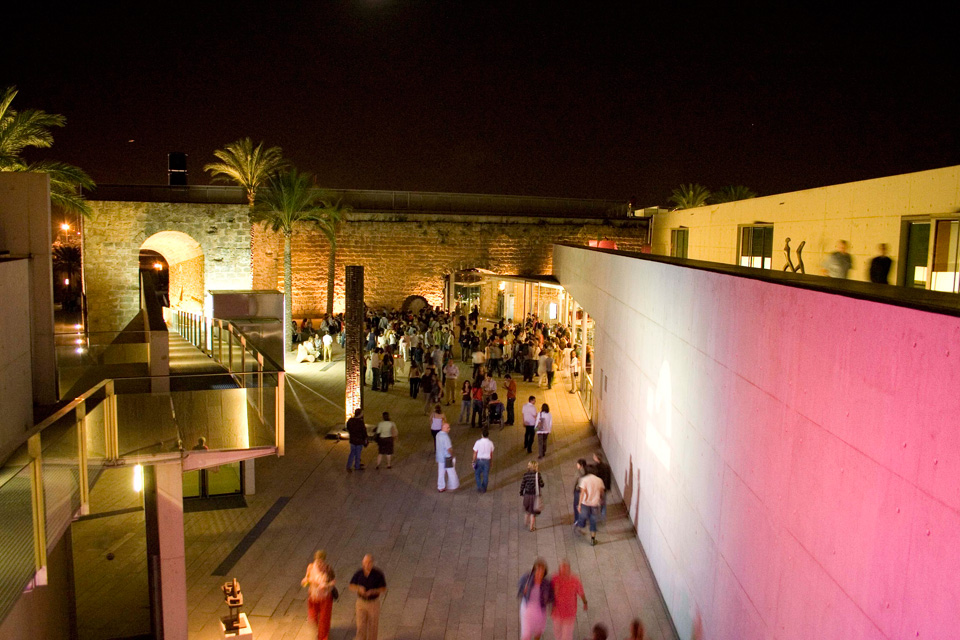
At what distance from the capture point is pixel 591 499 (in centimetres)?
959

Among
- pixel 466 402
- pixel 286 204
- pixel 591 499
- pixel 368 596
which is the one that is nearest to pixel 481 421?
pixel 466 402

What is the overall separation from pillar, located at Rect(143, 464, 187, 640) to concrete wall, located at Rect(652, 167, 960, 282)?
995 centimetres

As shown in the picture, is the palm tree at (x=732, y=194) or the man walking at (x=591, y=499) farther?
the palm tree at (x=732, y=194)

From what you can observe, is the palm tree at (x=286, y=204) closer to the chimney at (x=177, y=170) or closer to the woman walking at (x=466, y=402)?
the chimney at (x=177, y=170)

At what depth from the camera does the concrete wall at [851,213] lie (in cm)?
985

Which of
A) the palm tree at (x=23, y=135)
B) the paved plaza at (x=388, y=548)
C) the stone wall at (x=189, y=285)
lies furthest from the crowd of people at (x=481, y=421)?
the palm tree at (x=23, y=135)

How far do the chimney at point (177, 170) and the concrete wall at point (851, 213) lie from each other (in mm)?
22019

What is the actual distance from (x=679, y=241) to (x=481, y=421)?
9537 millimetres

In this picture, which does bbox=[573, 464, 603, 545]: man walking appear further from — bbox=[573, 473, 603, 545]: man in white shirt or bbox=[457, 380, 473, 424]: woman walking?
bbox=[457, 380, 473, 424]: woman walking

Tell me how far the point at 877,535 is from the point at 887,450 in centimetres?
42

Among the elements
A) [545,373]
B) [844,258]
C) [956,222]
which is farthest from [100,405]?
[545,373]

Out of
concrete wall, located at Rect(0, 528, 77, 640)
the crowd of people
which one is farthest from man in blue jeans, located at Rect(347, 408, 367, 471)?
concrete wall, located at Rect(0, 528, 77, 640)

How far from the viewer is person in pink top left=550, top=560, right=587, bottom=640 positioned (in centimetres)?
679

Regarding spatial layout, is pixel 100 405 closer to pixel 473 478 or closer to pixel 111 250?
pixel 473 478
